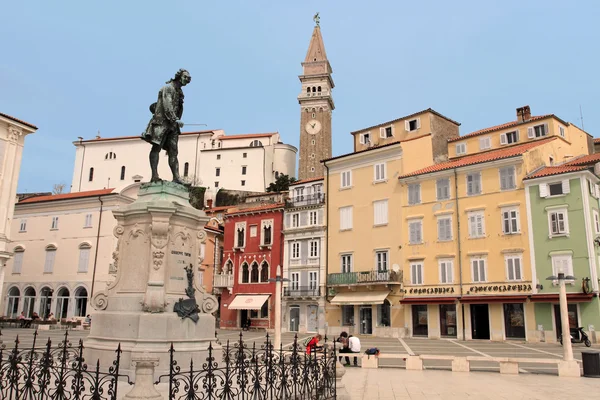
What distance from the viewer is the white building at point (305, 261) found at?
44.3 meters

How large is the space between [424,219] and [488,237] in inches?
200

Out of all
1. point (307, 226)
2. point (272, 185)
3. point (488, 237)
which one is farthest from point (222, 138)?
point (488, 237)

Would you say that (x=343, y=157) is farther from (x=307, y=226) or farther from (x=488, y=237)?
(x=488, y=237)

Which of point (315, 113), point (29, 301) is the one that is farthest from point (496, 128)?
point (315, 113)

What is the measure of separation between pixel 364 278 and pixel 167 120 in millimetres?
30296

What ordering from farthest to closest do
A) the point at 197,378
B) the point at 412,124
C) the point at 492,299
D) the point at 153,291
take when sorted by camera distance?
1. the point at 412,124
2. the point at 492,299
3. the point at 153,291
4. the point at 197,378

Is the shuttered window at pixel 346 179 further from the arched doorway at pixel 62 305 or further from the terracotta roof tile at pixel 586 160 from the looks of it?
the arched doorway at pixel 62 305

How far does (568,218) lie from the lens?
3278 cm

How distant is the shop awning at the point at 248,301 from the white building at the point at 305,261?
211 centimetres

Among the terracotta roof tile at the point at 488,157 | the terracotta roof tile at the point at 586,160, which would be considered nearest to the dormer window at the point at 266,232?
the terracotta roof tile at the point at 488,157

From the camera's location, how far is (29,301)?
49.1 metres

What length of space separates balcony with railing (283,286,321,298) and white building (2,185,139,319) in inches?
625

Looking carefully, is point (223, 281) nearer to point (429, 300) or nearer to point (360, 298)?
point (360, 298)

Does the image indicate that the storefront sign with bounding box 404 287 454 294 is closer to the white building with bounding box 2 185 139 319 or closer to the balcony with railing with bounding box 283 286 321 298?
the balcony with railing with bounding box 283 286 321 298
